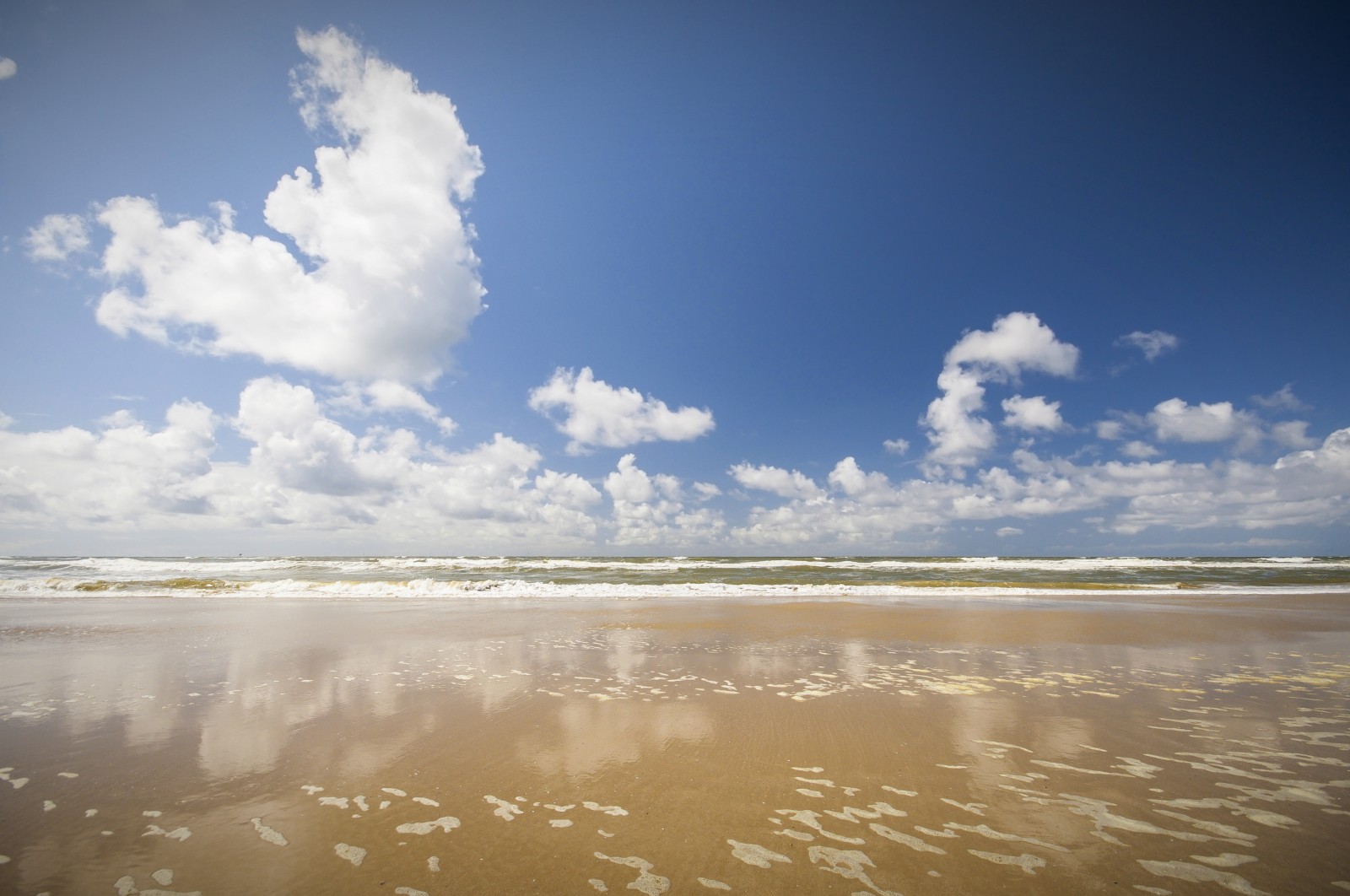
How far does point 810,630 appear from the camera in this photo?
1661 centimetres

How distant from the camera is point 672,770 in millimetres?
6094

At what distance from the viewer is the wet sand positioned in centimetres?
420

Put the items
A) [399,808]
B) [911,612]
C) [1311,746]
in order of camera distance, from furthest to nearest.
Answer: [911,612] < [1311,746] < [399,808]

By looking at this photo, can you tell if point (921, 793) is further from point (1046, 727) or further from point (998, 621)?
point (998, 621)

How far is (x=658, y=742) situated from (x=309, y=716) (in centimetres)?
535

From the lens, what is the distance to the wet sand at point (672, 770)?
13.8 feet

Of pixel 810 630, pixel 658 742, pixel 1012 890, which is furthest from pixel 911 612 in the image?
pixel 1012 890

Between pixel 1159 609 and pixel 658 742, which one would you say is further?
pixel 1159 609

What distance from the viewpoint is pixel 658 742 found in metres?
7.00

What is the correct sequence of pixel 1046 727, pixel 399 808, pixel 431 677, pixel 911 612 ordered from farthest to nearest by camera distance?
pixel 911 612
pixel 431 677
pixel 1046 727
pixel 399 808

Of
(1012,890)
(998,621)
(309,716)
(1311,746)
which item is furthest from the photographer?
(998,621)

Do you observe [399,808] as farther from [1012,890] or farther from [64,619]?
[64,619]

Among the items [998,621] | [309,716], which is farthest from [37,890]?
[998,621]

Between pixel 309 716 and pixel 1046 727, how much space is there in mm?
10688
